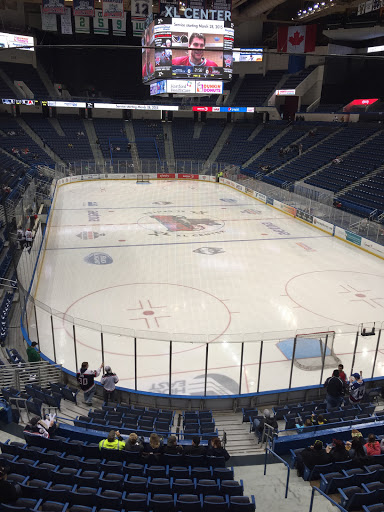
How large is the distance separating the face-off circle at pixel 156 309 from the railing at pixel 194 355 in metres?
0.31

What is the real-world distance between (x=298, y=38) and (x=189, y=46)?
20.9m

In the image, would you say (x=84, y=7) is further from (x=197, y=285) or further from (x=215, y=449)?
(x=215, y=449)

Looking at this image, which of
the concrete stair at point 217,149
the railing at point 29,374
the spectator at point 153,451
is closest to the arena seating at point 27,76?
the concrete stair at point 217,149

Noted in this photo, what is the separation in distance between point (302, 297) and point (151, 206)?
17704 mm

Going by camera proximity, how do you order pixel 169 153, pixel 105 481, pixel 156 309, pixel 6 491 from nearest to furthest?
1. pixel 6 491
2. pixel 105 481
3. pixel 156 309
4. pixel 169 153

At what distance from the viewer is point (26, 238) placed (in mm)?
16656

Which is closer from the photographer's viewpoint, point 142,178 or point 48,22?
point 48,22

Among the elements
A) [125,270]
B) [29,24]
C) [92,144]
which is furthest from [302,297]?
[29,24]

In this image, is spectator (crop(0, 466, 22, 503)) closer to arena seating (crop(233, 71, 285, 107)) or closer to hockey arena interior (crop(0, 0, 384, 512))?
hockey arena interior (crop(0, 0, 384, 512))

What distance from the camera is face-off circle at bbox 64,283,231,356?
12.7 metres

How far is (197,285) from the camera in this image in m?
16.2

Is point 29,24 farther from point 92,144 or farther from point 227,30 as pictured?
point 227,30

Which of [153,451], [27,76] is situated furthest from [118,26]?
[153,451]

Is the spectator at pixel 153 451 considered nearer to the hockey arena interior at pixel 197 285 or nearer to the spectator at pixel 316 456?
the hockey arena interior at pixel 197 285
